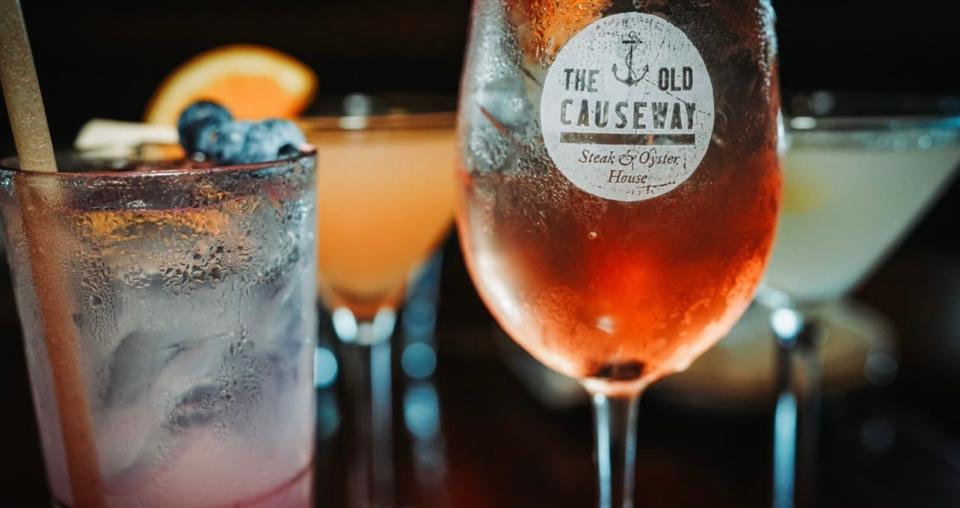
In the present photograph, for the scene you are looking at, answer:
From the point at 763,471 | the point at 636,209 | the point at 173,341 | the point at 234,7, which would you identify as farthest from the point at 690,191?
the point at 234,7

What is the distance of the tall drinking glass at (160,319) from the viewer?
425 millimetres

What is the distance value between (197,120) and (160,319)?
126 millimetres

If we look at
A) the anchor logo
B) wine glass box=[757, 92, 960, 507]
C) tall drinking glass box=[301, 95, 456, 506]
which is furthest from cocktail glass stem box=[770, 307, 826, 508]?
the anchor logo

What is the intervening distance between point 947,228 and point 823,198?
1948 millimetres

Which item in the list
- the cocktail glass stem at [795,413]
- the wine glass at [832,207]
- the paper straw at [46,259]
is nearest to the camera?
the paper straw at [46,259]

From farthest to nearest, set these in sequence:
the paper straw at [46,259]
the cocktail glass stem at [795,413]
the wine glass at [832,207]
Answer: the cocktail glass stem at [795,413], the wine glass at [832,207], the paper straw at [46,259]

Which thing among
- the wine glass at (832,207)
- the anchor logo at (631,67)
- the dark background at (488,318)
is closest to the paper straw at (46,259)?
the dark background at (488,318)

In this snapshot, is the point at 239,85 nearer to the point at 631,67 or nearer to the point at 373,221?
the point at 373,221

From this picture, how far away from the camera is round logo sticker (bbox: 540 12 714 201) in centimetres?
42

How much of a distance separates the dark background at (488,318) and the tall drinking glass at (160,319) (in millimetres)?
172

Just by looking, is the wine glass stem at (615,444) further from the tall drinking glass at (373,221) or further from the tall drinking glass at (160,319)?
the tall drinking glass at (373,221)

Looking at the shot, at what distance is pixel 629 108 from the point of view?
421 mm

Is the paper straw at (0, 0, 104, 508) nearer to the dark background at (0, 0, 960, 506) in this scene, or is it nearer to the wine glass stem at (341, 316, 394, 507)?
the dark background at (0, 0, 960, 506)

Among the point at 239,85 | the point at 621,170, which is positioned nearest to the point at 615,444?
the point at 621,170
